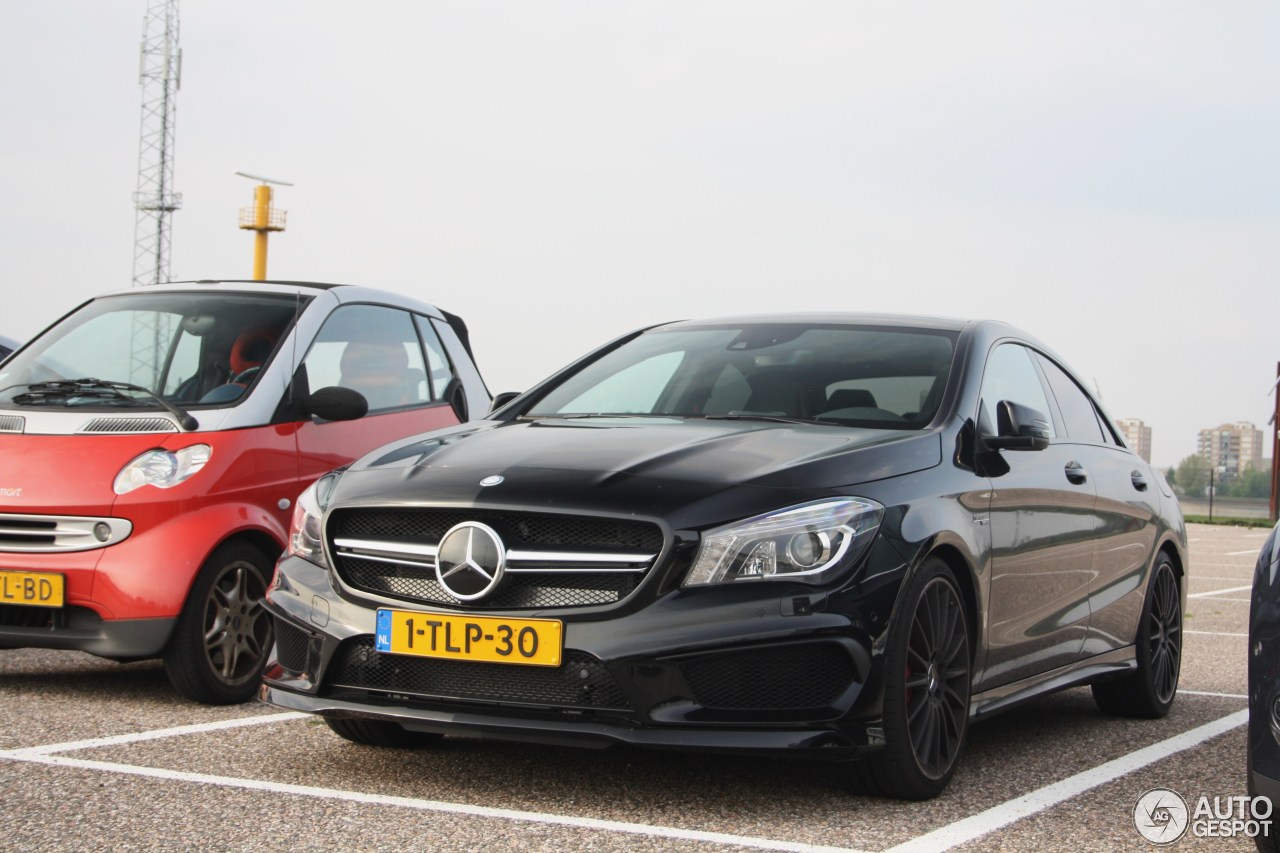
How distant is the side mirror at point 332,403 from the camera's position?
6996 mm

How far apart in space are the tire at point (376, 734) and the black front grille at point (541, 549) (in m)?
0.76

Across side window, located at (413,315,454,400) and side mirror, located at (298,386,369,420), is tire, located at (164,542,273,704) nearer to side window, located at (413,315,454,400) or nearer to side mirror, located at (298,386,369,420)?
side mirror, located at (298,386,369,420)

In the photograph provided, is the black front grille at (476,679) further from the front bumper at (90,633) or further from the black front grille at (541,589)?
the front bumper at (90,633)

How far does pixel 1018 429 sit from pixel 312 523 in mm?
2320

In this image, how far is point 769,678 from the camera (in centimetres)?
Answer: 433

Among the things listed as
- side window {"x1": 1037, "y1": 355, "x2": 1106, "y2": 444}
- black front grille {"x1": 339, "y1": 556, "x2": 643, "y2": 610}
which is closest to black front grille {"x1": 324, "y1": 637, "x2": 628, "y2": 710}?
black front grille {"x1": 339, "y1": 556, "x2": 643, "y2": 610}

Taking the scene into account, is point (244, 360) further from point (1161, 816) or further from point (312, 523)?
point (1161, 816)

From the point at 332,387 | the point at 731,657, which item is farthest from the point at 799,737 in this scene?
the point at 332,387

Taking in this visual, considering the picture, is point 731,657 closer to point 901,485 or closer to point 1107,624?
point 901,485

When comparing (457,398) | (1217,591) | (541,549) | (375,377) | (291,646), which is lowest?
(1217,591)

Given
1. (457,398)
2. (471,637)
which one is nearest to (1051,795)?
(471,637)

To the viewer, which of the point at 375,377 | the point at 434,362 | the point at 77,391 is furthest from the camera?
the point at 434,362

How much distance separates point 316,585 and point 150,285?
11.4 ft

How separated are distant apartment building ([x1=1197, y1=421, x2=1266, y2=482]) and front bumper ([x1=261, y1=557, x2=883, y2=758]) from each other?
116 metres
